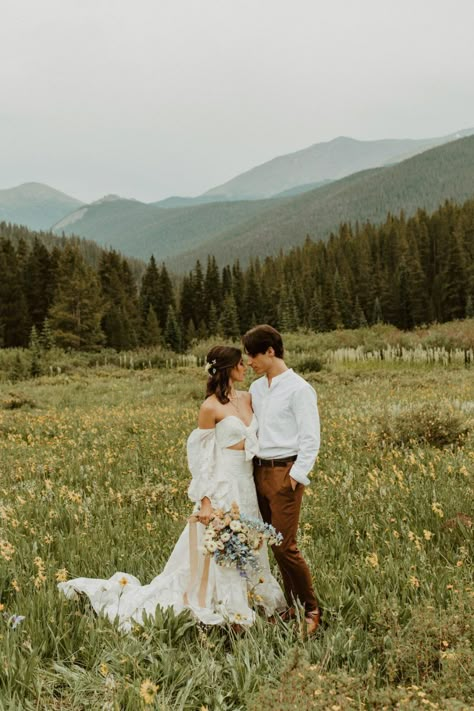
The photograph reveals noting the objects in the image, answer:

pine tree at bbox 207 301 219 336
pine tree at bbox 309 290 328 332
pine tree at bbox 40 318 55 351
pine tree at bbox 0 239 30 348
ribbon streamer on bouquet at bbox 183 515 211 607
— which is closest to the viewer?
ribbon streamer on bouquet at bbox 183 515 211 607

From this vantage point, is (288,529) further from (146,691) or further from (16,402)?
(16,402)

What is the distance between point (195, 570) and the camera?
4371 millimetres

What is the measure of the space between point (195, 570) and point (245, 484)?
2.62 feet

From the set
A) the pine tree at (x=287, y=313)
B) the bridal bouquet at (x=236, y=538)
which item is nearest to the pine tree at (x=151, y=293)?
the pine tree at (x=287, y=313)

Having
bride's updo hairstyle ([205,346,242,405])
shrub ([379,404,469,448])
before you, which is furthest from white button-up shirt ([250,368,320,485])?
shrub ([379,404,469,448])

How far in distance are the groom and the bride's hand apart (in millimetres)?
470

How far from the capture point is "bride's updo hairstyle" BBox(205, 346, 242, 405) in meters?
4.30

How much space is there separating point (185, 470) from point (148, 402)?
1070cm

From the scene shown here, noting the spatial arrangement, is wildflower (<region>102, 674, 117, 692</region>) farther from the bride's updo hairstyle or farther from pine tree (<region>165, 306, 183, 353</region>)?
pine tree (<region>165, 306, 183, 353</region>)

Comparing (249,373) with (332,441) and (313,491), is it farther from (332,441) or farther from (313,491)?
(313,491)

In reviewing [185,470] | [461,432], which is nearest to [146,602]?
[185,470]

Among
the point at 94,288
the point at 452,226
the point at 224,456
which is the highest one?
the point at 452,226

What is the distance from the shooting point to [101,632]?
13.1 feet

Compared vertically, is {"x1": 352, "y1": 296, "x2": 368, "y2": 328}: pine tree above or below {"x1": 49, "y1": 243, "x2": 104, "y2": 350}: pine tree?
below
